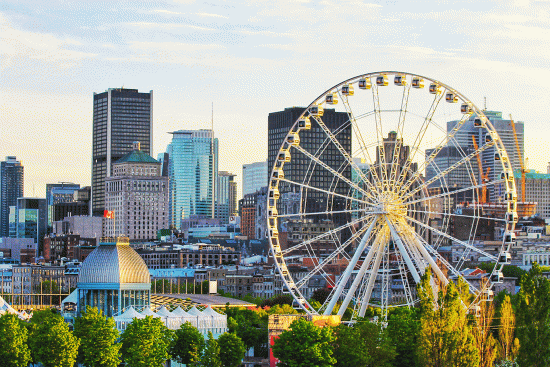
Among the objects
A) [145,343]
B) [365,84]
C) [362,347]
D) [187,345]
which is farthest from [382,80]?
[145,343]

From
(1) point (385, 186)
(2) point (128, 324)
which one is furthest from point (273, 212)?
(2) point (128, 324)

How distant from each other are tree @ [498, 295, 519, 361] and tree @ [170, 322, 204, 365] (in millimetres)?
32476

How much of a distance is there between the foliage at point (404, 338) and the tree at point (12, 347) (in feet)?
127

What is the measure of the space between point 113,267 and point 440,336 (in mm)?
53509

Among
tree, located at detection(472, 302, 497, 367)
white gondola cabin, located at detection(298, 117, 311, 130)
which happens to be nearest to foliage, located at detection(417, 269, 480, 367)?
tree, located at detection(472, 302, 497, 367)

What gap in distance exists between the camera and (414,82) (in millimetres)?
135750

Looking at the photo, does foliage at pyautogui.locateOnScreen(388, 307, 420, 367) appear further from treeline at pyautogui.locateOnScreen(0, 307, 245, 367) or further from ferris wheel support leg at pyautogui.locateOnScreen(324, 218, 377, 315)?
treeline at pyautogui.locateOnScreen(0, 307, 245, 367)

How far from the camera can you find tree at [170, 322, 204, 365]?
5749 inches

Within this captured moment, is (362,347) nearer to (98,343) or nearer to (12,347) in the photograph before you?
(98,343)

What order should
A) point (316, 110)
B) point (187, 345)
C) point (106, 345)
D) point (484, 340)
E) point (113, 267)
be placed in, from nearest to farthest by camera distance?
1. point (484, 340)
2. point (316, 110)
3. point (106, 345)
4. point (187, 345)
5. point (113, 267)

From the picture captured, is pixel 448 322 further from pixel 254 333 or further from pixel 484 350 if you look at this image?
pixel 254 333

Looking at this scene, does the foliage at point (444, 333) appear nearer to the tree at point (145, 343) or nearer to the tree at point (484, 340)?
the tree at point (484, 340)

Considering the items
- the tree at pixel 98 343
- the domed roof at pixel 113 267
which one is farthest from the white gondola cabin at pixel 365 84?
the domed roof at pixel 113 267

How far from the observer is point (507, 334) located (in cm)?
13688
